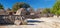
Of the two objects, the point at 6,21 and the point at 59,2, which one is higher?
the point at 59,2

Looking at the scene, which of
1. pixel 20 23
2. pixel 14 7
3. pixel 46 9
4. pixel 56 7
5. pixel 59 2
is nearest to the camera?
pixel 20 23

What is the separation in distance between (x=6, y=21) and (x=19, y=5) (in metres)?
50.6

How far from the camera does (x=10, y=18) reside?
20031 mm

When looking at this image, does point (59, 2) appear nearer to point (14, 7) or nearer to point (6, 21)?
point (6, 21)

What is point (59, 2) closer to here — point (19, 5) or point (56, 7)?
point (56, 7)

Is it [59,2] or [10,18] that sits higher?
[59,2]

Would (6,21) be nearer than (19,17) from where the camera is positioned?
No

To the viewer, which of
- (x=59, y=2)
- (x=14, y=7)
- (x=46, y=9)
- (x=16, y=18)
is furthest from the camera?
(x=46, y=9)

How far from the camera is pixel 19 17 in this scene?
18672 mm

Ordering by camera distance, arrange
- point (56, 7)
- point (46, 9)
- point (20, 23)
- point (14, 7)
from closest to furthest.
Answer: point (20, 23) → point (56, 7) → point (14, 7) → point (46, 9)

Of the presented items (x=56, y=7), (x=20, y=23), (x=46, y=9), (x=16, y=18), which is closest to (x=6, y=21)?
(x=16, y=18)

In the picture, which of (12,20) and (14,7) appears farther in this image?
(14,7)

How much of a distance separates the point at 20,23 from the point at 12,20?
7.65 ft

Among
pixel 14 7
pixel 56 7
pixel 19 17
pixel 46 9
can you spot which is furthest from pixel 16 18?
pixel 46 9
